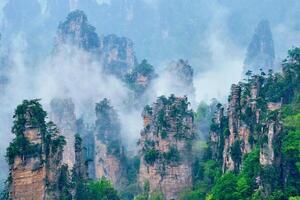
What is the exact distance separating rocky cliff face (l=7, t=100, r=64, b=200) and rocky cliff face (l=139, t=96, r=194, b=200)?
18.3m

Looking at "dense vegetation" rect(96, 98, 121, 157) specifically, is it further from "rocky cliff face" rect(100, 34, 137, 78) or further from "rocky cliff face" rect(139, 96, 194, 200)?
"rocky cliff face" rect(100, 34, 137, 78)

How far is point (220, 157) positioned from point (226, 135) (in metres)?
4.68

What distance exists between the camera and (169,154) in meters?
73.0

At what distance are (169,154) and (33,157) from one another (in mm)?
21498

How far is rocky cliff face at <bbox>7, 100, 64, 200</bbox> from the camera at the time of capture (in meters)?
54.3

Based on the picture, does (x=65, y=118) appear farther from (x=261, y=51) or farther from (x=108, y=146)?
(x=261, y=51)

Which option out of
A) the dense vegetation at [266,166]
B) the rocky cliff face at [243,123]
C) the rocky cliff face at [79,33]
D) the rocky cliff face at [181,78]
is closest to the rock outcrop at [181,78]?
the rocky cliff face at [181,78]

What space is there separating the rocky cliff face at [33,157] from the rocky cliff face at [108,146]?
35501 millimetres

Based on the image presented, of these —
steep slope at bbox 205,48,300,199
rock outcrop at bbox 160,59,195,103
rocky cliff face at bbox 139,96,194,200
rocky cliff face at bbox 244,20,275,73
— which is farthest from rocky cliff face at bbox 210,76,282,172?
rocky cliff face at bbox 244,20,275,73

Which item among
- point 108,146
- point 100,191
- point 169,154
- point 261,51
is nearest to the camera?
point 100,191

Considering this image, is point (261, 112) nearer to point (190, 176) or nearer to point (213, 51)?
point (190, 176)

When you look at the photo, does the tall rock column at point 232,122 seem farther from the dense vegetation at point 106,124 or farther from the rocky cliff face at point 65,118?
the rocky cliff face at point 65,118

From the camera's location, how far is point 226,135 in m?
67.1

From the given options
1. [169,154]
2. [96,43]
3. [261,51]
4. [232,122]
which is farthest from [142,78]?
[261,51]
